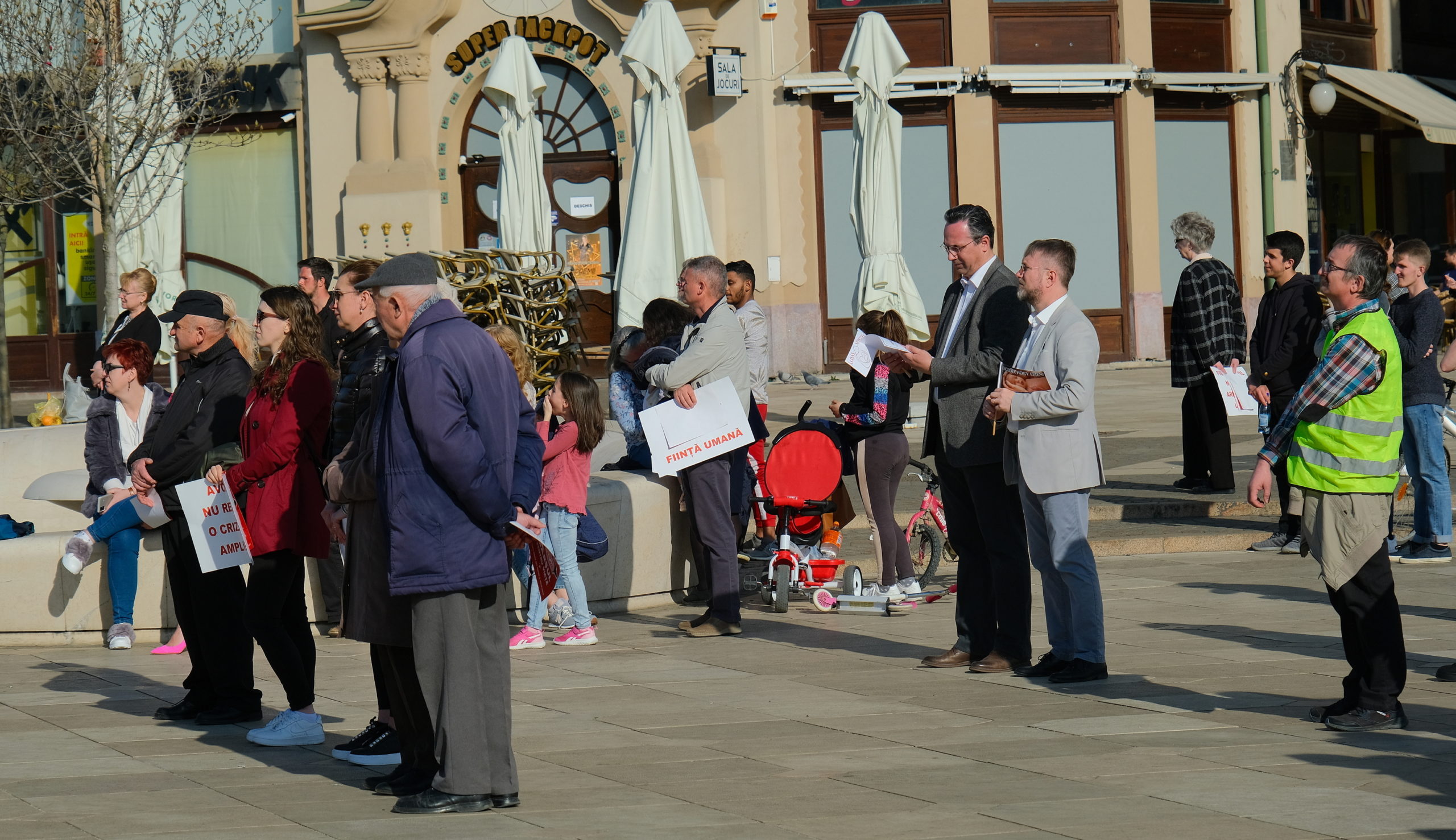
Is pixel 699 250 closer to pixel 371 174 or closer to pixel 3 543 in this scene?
pixel 3 543

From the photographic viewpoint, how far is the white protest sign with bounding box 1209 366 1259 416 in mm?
11047

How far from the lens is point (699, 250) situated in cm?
1612

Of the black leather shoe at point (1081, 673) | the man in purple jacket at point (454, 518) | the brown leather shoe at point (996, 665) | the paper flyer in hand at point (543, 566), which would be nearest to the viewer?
the man in purple jacket at point (454, 518)

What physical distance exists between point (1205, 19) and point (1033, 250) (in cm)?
2109

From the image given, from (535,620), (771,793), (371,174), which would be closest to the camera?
(771,793)

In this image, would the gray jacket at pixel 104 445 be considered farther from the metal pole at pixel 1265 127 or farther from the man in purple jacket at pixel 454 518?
the metal pole at pixel 1265 127

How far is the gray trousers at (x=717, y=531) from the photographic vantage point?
29.2 feet

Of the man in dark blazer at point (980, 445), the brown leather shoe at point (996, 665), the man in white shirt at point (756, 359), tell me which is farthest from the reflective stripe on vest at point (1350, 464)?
the man in white shirt at point (756, 359)

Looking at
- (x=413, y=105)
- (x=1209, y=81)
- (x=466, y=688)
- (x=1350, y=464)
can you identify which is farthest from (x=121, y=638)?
(x=1209, y=81)

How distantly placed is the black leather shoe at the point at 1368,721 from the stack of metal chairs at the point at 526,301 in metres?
8.70

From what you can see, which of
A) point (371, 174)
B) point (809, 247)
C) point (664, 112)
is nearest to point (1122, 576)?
point (664, 112)

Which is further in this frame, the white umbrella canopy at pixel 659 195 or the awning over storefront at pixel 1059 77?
the awning over storefront at pixel 1059 77

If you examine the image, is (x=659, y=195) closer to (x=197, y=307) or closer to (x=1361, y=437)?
(x=197, y=307)

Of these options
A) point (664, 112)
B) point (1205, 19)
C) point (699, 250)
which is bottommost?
point (699, 250)
